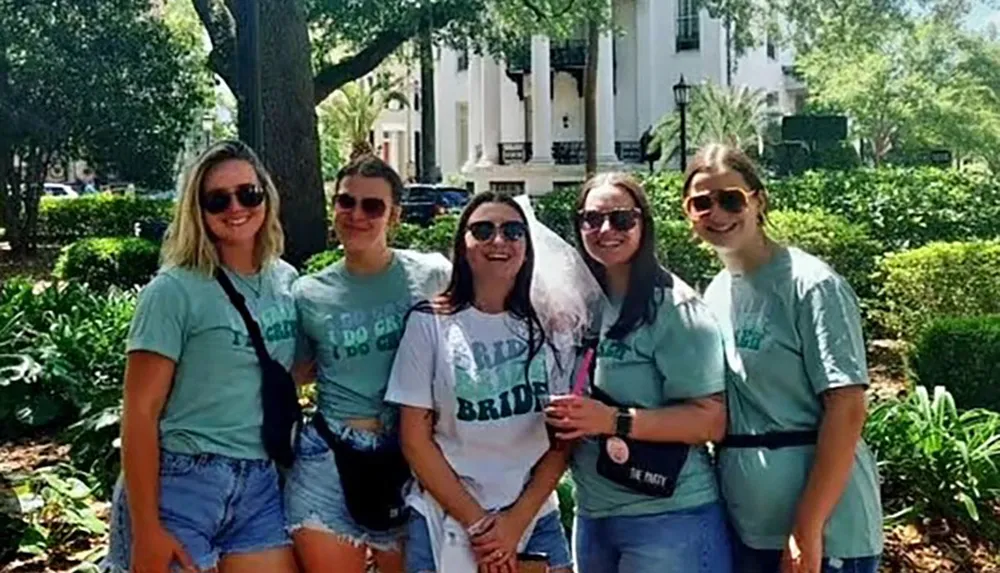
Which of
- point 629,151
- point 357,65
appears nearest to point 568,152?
point 629,151

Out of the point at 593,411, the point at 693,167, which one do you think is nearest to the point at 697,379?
the point at 593,411

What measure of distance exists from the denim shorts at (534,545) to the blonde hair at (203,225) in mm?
794

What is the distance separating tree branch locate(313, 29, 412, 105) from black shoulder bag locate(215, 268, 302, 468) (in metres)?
14.9

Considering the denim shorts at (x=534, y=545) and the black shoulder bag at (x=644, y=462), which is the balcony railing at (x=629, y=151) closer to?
the denim shorts at (x=534, y=545)

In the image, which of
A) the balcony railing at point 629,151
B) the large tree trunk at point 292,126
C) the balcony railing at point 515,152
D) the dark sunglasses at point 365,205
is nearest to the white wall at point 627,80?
the balcony railing at point 629,151

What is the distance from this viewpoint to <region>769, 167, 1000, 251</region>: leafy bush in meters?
12.9

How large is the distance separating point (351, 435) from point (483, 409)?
38cm

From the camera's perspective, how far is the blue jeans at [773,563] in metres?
2.64

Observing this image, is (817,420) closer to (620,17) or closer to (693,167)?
(693,167)

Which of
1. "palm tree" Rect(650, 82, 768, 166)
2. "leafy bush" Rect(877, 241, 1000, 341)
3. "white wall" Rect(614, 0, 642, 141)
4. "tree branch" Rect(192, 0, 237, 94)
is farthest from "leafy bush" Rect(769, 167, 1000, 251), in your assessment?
"white wall" Rect(614, 0, 642, 141)

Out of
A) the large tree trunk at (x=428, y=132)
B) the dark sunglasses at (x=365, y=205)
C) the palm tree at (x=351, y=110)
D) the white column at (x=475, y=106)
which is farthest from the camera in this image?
the palm tree at (x=351, y=110)

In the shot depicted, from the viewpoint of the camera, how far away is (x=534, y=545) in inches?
112

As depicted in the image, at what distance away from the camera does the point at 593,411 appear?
2652 mm

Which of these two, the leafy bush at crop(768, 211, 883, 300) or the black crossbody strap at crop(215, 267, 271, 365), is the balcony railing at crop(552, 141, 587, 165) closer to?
the leafy bush at crop(768, 211, 883, 300)
